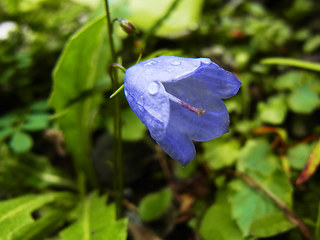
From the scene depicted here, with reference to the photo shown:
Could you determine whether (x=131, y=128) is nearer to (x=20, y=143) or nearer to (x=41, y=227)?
(x=20, y=143)

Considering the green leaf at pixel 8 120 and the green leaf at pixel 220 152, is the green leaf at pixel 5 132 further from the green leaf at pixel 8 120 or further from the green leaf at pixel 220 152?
the green leaf at pixel 220 152

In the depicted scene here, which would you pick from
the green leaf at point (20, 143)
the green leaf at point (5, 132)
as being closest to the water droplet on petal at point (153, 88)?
the green leaf at point (20, 143)

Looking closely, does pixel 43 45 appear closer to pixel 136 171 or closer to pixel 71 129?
pixel 71 129

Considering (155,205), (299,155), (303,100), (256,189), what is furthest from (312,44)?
(155,205)

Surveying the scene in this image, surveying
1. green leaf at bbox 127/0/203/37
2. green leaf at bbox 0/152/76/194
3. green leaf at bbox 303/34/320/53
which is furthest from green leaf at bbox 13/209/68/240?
green leaf at bbox 303/34/320/53

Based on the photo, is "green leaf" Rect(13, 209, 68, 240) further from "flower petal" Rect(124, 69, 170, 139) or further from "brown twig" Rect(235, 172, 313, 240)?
"brown twig" Rect(235, 172, 313, 240)
